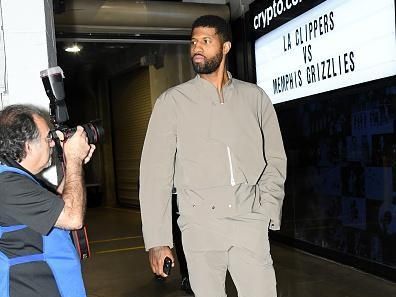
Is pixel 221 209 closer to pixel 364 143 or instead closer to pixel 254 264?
pixel 254 264

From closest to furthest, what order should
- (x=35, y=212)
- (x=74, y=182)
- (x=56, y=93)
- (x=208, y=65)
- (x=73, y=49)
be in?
(x=35, y=212) → (x=74, y=182) → (x=56, y=93) → (x=208, y=65) → (x=73, y=49)

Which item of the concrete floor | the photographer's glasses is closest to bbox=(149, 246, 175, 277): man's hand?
the photographer's glasses

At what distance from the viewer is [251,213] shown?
6.88ft

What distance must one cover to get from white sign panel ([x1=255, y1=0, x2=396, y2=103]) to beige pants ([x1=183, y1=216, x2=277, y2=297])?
79.3 inches

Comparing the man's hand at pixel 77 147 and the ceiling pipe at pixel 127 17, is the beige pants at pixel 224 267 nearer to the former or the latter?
the man's hand at pixel 77 147

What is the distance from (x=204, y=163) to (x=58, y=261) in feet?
2.43

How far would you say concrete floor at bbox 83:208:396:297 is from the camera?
152 inches

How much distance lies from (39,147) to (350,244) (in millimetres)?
3562

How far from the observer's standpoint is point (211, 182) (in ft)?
6.81

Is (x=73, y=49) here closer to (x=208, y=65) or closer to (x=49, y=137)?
(x=208, y=65)

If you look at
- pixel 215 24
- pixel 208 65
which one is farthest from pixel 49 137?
pixel 215 24

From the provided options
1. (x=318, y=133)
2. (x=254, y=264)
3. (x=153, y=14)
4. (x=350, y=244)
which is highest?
(x=153, y=14)

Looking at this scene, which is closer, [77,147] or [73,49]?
[77,147]

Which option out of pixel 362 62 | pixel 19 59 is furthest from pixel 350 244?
pixel 19 59
